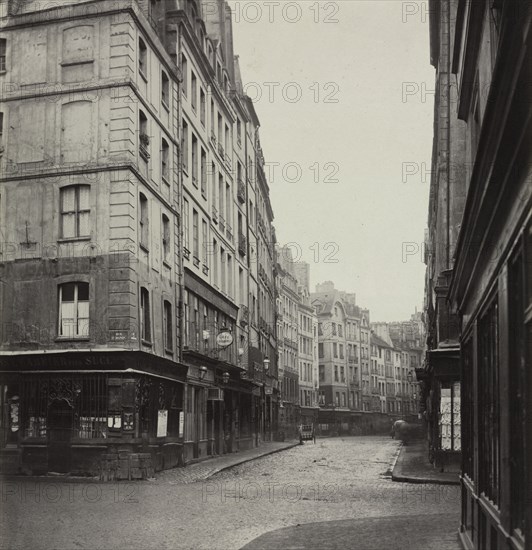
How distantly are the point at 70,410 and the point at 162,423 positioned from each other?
11.1 feet

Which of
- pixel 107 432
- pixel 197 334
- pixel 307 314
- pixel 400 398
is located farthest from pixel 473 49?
pixel 400 398

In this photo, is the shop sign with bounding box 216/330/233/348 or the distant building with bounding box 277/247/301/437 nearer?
the shop sign with bounding box 216/330/233/348

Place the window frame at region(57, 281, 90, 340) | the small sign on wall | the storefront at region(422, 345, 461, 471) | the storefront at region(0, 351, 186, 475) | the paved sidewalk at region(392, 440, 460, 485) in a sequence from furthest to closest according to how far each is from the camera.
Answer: the small sign on wall → the storefront at region(422, 345, 461, 471) → the window frame at region(57, 281, 90, 340) → the storefront at region(0, 351, 186, 475) → the paved sidewalk at region(392, 440, 460, 485)

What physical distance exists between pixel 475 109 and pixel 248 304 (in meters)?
34.7

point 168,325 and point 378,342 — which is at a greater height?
point 378,342

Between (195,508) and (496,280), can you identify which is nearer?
(496,280)

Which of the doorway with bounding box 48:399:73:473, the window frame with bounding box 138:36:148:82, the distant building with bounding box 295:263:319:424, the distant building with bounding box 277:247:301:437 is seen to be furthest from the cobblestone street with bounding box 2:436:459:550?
the distant building with bounding box 295:263:319:424

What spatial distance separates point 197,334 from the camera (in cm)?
3167

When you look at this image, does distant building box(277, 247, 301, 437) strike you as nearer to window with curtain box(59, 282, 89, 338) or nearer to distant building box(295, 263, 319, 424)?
distant building box(295, 263, 319, 424)

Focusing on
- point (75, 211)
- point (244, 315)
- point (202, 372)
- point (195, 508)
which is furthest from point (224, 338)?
point (195, 508)

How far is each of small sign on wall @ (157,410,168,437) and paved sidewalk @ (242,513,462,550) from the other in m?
12.9

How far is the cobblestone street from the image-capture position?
11195mm

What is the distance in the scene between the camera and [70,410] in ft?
74.6

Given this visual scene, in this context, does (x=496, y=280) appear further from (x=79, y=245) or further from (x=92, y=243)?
(x=79, y=245)
